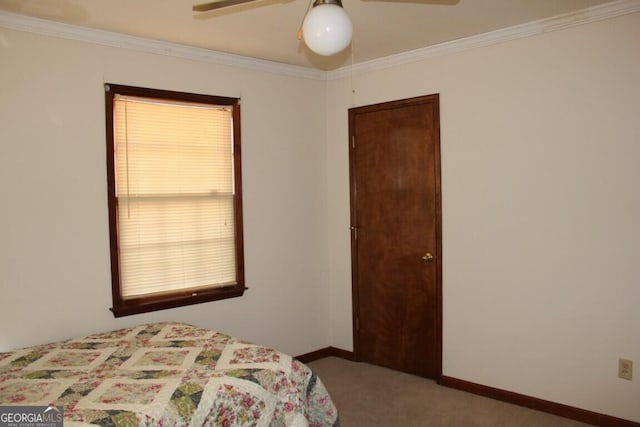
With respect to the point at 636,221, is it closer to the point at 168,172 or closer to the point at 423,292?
the point at 423,292

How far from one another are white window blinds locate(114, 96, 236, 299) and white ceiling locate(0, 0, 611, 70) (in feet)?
1.65

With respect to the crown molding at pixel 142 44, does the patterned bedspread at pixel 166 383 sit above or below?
below

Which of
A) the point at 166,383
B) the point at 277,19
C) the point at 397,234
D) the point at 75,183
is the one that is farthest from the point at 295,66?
the point at 166,383

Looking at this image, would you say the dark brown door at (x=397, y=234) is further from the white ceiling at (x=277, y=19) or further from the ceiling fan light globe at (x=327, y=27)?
the ceiling fan light globe at (x=327, y=27)

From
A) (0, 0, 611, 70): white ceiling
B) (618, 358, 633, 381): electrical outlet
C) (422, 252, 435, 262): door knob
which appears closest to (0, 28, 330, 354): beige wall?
(0, 0, 611, 70): white ceiling

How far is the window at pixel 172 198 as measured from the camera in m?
3.13

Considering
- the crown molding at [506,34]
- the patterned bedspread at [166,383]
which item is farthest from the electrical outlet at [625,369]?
the crown molding at [506,34]

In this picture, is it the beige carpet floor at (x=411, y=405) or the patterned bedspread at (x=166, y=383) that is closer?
the patterned bedspread at (x=166, y=383)

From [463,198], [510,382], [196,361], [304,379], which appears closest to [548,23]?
[463,198]

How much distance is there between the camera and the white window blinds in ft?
10.4

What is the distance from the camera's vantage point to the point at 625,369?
2820mm

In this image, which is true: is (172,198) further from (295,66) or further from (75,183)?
(295,66)

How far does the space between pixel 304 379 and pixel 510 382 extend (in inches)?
64.1

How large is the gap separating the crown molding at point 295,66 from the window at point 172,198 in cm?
30
